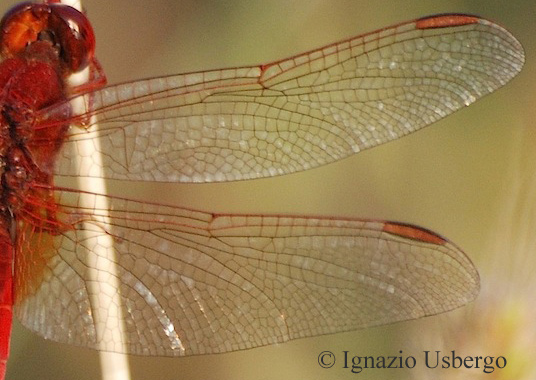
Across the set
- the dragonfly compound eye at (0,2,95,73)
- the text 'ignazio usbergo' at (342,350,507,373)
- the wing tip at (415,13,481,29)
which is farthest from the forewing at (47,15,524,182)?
the text 'ignazio usbergo' at (342,350,507,373)

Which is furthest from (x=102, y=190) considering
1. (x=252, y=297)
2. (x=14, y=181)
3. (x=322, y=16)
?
(x=322, y=16)
